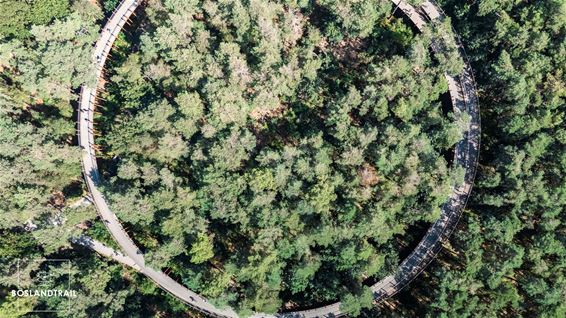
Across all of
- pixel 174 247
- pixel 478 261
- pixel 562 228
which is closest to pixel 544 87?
pixel 562 228

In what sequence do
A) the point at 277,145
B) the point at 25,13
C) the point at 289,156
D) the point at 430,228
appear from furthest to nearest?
the point at 277,145 < the point at 25,13 < the point at 430,228 < the point at 289,156

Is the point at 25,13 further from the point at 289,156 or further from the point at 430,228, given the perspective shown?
the point at 430,228

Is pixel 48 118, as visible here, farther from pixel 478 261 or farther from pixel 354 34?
pixel 478 261

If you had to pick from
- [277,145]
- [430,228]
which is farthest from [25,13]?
[430,228]

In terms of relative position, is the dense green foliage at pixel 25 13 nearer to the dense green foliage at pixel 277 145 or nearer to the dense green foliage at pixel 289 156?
the dense green foliage at pixel 289 156

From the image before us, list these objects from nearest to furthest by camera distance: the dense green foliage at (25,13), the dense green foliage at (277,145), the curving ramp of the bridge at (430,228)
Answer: the dense green foliage at (277,145) → the dense green foliage at (25,13) → the curving ramp of the bridge at (430,228)

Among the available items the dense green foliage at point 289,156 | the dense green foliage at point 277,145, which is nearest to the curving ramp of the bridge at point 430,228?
the dense green foliage at point 289,156
